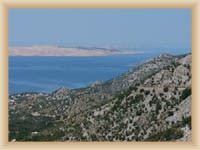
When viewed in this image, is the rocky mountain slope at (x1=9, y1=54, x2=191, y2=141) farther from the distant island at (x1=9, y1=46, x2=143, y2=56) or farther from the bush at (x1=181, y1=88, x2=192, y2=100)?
the distant island at (x1=9, y1=46, x2=143, y2=56)

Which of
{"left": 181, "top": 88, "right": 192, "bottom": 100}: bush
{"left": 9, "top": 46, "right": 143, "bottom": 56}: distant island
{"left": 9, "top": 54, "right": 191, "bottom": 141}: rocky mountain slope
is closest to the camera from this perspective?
{"left": 9, "top": 54, "right": 191, "bottom": 141}: rocky mountain slope

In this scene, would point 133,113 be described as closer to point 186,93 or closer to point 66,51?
point 66,51

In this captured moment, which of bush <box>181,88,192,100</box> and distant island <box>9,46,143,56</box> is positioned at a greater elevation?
distant island <box>9,46,143,56</box>

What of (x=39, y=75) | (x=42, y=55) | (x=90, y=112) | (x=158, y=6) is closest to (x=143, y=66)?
(x=90, y=112)

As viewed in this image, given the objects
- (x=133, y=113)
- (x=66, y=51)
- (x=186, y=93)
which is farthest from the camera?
(x=133, y=113)

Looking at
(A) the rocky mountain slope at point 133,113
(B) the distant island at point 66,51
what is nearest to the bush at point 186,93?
(A) the rocky mountain slope at point 133,113

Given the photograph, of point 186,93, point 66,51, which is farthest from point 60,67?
point 186,93

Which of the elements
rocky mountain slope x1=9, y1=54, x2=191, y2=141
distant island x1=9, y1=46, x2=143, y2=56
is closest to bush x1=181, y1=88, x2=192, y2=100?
rocky mountain slope x1=9, y1=54, x2=191, y2=141

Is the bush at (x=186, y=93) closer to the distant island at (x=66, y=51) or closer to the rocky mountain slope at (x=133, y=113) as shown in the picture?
the rocky mountain slope at (x=133, y=113)

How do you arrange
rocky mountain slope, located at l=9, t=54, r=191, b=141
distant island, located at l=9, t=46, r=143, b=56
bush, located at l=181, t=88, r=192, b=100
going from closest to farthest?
rocky mountain slope, located at l=9, t=54, r=191, b=141 < bush, located at l=181, t=88, r=192, b=100 < distant island, located at l=9, t=46, r=143, b=56
